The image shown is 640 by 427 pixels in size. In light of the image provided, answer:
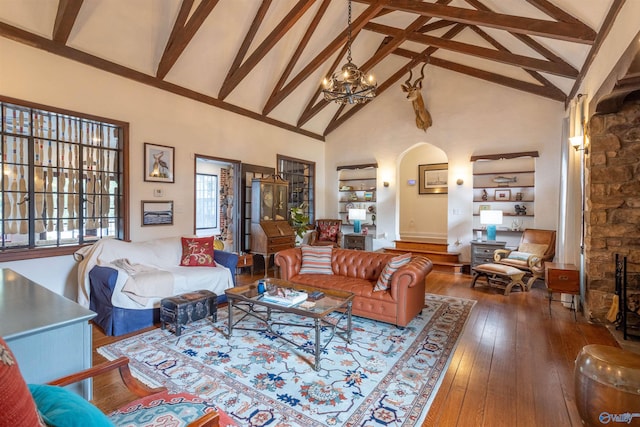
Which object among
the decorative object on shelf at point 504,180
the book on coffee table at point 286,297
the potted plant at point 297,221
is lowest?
the book on coffee table at point 286,297

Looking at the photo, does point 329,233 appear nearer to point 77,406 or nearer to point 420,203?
point 420,203

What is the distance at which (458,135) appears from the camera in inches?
268

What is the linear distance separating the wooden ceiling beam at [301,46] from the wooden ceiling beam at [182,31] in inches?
68.4

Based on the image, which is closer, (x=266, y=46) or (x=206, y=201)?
(x=266, y=46)

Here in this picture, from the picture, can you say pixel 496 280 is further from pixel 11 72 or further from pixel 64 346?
pixel 11 72

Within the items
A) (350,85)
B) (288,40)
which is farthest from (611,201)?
(288,40)

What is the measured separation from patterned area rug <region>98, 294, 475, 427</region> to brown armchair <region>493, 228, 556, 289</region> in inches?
91.2

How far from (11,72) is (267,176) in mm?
4093

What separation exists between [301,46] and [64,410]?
567cm

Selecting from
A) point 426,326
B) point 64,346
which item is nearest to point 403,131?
point 426,326

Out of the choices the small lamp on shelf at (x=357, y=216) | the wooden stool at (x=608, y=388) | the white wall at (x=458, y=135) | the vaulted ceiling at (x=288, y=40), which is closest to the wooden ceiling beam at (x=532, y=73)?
the vaulted ceiling at (x=288, y=40)

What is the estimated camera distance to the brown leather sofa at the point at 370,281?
3.43m

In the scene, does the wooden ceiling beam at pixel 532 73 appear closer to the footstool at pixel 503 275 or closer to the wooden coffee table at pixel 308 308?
the footstool at pixel 503 275

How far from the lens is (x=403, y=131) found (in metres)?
7.46
